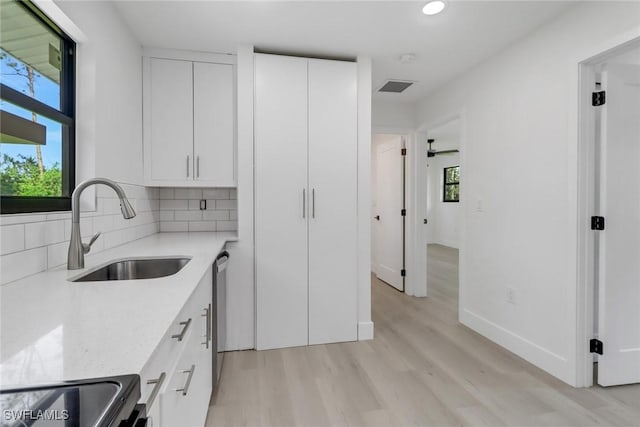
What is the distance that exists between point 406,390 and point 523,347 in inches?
44.1

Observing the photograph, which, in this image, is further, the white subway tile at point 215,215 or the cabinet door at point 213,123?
the white subway tile at point 215,215

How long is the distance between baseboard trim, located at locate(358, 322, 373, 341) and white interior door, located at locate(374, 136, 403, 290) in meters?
1.57

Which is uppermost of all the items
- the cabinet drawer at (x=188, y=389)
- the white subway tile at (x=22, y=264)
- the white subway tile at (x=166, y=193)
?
the white subway tile at (x=166, y=193)


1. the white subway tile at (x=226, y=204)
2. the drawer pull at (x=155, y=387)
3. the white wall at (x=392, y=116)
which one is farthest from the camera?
the white wall at (x=392, y=116)

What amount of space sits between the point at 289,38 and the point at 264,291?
6.73 feet

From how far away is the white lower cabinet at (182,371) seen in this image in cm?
76

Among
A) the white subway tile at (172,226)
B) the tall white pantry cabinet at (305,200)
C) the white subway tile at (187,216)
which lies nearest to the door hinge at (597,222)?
the tall white pantry cabinet at (305,200)

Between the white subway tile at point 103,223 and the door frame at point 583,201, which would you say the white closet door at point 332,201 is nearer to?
the white subway tile at point 103,223

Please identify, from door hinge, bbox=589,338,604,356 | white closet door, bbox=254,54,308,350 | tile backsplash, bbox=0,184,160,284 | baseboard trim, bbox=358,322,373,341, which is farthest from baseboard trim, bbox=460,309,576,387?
tile backsplash, bbox=0,184,160,284

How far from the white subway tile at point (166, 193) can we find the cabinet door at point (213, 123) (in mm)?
467

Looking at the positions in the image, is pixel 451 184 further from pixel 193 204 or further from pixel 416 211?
pixel 193 204

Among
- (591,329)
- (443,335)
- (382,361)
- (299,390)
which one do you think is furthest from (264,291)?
(591,329)

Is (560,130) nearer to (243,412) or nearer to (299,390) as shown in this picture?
(299,390)

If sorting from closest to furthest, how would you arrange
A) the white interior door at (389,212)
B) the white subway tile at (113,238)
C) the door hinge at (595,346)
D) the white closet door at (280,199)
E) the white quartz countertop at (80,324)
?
1. the white quartz countertop at (80,324)
2. the white subway tile at (113,238)
3. the door hinge at (595,346)
4. the white closet door at (280,199)
5. the white interior door at (389,212)
